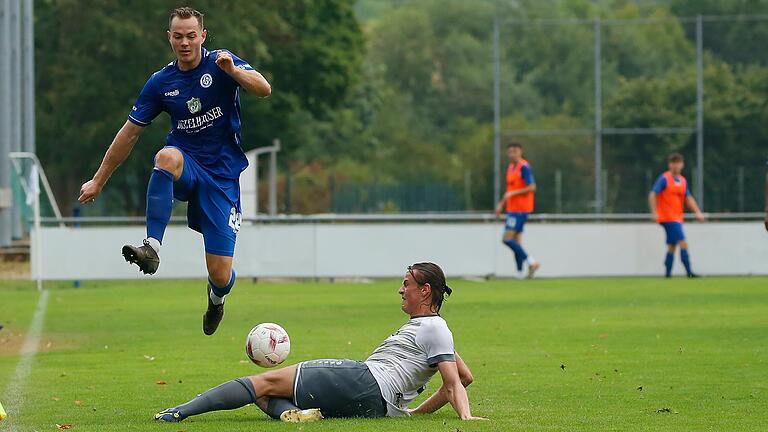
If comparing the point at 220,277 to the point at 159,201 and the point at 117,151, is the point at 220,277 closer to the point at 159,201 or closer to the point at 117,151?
the point at 159,201

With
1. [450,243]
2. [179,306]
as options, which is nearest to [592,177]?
[450,243]

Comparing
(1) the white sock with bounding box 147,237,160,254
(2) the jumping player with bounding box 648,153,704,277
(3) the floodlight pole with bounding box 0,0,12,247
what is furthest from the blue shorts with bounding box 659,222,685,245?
(1) the white sock with bounding box 147,237,160,254

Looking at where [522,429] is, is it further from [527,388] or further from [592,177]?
[592,177]

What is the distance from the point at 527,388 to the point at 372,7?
165 m

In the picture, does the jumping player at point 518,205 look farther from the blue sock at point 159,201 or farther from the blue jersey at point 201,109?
the blue sock at point 159,201

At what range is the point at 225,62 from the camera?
33.7 ft

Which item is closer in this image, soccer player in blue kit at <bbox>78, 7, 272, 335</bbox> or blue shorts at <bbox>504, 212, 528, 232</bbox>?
soccer player in blue kit at <bbox>78, 7, 272, 335</bbox>

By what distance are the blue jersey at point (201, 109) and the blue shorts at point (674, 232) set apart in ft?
57.5

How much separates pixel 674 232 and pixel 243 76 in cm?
1840

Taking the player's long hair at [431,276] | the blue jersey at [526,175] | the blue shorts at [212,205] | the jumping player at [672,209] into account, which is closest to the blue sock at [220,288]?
the blue shorts at [212,205]

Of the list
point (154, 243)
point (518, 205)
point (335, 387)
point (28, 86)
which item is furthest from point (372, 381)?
point (28, 86)

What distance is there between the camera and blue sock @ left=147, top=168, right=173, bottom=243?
10648 millimetres

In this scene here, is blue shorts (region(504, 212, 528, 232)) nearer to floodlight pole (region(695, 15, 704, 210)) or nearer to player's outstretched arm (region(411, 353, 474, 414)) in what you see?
floodlight pole (region(695, 15, 704, 210))

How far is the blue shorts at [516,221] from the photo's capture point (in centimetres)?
2736
